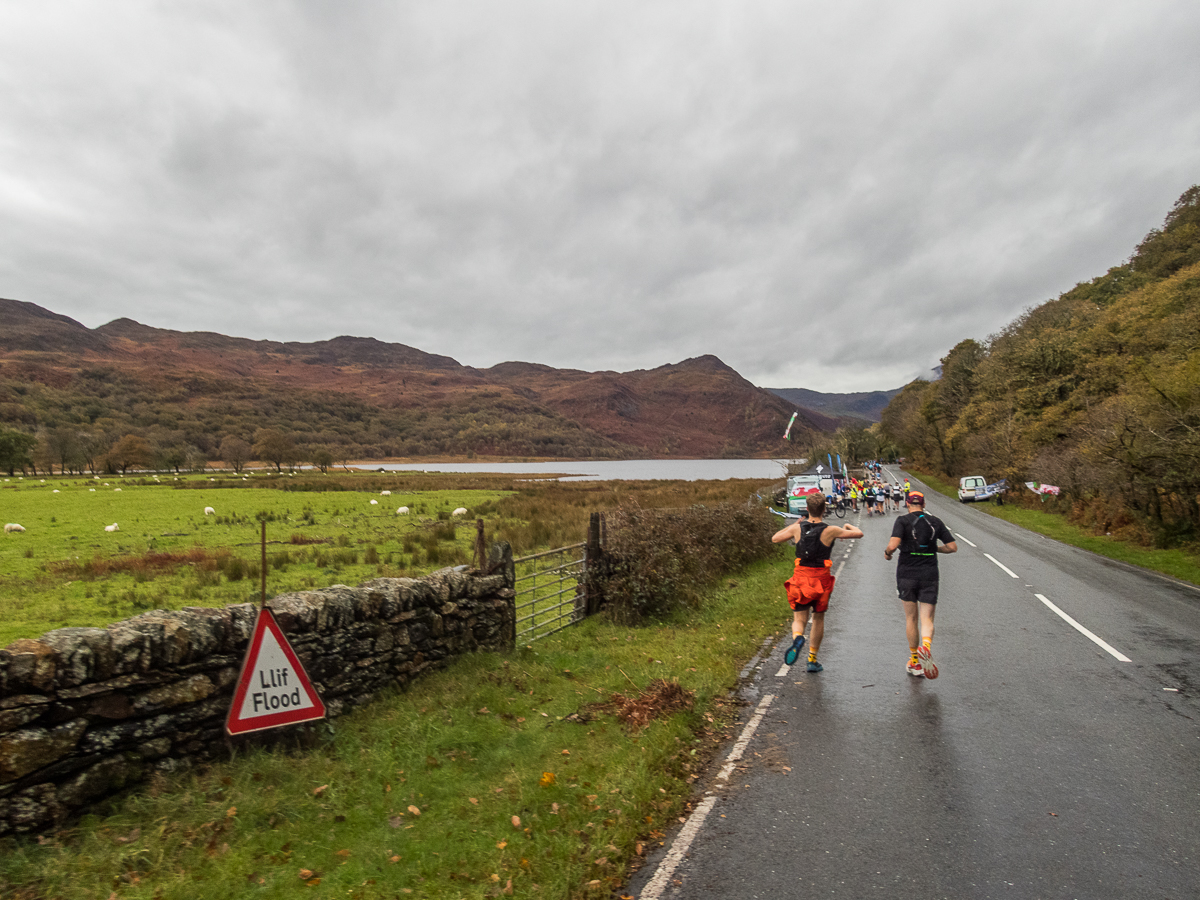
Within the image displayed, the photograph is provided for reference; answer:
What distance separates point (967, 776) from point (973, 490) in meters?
42.5

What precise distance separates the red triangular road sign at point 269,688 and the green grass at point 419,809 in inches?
16.0

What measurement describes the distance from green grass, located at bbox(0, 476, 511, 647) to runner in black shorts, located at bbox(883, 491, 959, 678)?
11.4 m

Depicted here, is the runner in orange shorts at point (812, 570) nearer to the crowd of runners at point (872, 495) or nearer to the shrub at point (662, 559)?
the shrub at point (662, 559)

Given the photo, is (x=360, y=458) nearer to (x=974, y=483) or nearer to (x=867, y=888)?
(x=974, y=483)

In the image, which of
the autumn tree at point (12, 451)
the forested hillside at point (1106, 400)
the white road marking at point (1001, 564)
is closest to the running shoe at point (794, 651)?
the white road marking at point (1001, 564)

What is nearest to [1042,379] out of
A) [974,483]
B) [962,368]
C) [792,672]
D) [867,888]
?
[974,483]

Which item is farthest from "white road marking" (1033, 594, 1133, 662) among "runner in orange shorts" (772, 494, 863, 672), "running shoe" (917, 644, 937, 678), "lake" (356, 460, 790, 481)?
"lake" (356, 460, 790, 481)

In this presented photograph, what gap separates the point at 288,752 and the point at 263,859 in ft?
4.56

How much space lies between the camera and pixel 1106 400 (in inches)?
1026

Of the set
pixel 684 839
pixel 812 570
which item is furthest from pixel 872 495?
pixel 684 839

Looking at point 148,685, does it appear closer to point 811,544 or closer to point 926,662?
point 811,544

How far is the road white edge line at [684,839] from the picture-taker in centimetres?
366

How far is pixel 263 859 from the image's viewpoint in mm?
3863

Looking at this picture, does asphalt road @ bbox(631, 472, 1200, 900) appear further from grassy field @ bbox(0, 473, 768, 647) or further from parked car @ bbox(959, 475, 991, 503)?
parked car @ bbox(959, 475, 991, 503)
